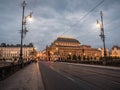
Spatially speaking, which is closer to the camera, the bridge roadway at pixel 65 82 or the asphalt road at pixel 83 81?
the asphalt road at pixel 83 81

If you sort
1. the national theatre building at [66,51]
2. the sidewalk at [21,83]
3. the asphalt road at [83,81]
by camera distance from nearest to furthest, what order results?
the asphalt road at [83,81] < the sidewalk at [21,83] < the national theatre building at [66,51]

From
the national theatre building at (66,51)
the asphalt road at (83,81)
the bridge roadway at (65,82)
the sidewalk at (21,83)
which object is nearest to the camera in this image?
Result: the asphalt road at (83,81)

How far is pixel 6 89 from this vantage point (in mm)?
11242

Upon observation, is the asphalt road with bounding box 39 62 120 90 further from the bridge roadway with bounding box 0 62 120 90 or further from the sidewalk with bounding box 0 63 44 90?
the sidewalk with bounding box 0 63 44 90

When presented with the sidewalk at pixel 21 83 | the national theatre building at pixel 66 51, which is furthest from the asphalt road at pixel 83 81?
the national theatre building at pixel 66 51

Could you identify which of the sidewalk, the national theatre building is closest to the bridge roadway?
the sidewalk

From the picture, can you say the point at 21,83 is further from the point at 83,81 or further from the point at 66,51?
the point at 66,51

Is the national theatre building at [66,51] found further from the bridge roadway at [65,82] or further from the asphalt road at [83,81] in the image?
the bridge roadway at [65,82]

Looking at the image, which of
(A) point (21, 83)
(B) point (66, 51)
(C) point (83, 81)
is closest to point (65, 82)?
(C) point (83, 81)

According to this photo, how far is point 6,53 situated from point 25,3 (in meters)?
174

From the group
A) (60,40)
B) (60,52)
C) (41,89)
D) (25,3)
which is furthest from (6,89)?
(60,40)

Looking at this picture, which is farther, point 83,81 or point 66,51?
point 66,51

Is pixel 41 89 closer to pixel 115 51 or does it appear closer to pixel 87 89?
pixel 87 89

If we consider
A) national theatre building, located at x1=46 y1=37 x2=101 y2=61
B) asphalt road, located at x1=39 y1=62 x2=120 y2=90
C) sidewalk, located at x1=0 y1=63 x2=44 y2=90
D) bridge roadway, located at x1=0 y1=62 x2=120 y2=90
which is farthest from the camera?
national theatre building, located at x1=46 y1=37 x2=101 y2=61
